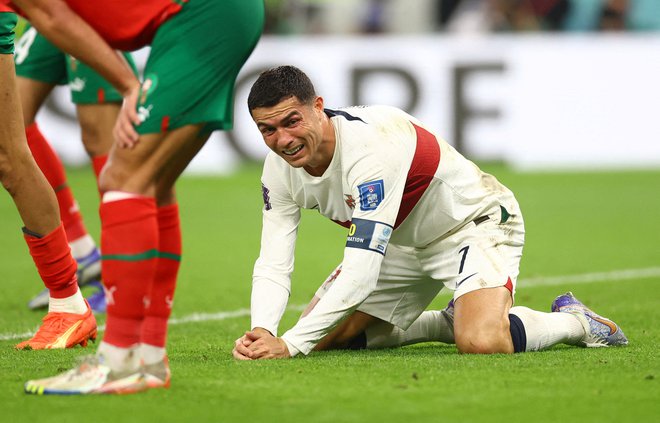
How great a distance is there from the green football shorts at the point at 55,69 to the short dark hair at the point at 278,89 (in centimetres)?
208

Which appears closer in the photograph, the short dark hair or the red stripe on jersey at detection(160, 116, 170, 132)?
the red stripe on jersey at detection(160, 116, 170, 132)

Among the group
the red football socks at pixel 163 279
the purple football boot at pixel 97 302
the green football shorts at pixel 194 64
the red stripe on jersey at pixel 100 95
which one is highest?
the green football shorts at pixel 194 64

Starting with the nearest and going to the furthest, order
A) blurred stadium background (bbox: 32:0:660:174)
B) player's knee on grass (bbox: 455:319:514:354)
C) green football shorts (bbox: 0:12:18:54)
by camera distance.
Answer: green football shorts (bbox: 0:12:18:54) → player's knee on grass (bbox: 455:319:514:354) → blurred stadium background (bbox: 32:0:660:174)

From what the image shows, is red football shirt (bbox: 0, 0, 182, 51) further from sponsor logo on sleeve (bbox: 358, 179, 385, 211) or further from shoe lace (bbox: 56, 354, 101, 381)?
sponsor logo on sleeve (bbox: 358, 179, 385, 211)

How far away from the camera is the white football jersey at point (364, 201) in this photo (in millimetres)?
4461

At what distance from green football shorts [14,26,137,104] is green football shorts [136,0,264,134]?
2.88 meters

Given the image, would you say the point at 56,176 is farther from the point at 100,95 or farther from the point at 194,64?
the point at 194,64

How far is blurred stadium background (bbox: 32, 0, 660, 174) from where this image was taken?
14008 mm

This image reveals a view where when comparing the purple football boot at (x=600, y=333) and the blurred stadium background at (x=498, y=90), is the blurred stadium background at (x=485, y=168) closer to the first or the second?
the blurred stadium background at (x=498, y=90)

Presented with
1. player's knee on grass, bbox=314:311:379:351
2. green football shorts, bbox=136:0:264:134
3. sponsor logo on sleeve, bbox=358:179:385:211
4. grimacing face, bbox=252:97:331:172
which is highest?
green football shorts, bbox=136:0:264:134

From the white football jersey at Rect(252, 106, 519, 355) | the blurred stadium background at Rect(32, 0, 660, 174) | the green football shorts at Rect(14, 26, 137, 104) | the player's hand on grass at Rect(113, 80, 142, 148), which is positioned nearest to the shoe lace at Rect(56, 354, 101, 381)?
the player's hand on grass at Rect(113, 80, 142, 148)

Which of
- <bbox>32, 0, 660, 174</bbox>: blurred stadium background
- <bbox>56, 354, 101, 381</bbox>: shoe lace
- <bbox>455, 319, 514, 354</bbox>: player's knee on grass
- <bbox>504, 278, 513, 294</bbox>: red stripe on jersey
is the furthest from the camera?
<bbox>32, 0, 660, 174</bbox>: blurred stadium background

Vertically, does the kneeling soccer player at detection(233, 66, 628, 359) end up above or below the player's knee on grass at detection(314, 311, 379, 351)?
above

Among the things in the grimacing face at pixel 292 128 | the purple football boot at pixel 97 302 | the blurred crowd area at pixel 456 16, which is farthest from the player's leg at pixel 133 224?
the blurred crowd area at pixel 456 16
